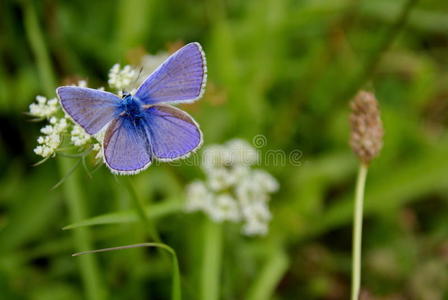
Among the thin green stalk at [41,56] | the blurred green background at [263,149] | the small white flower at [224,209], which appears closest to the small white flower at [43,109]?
the blurred green background at [263,149]

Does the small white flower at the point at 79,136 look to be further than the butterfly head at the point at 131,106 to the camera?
No

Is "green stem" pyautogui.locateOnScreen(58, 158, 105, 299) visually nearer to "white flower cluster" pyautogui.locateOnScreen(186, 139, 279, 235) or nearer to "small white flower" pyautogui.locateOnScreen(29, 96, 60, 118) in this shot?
"white flower cluster" pyautogui.locateOnScreen(186, 139, 279, 235)

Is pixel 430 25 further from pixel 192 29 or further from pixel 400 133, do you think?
pixel 192 29

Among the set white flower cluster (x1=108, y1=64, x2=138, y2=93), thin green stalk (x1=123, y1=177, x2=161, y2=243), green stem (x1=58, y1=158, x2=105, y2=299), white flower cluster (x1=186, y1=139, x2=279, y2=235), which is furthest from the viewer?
white flower cluster (x1=186, y1=139, x2=279, y2=235)

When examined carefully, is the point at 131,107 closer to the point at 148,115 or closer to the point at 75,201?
the point at 148,115

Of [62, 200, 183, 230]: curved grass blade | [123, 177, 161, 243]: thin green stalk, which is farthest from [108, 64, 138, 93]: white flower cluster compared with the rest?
[62, 200, 183, 230]: curved grass blade

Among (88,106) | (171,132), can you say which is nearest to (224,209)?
(171,132)

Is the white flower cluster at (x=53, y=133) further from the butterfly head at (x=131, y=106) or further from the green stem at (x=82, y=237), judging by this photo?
the green stem at (x=82, y=237)
